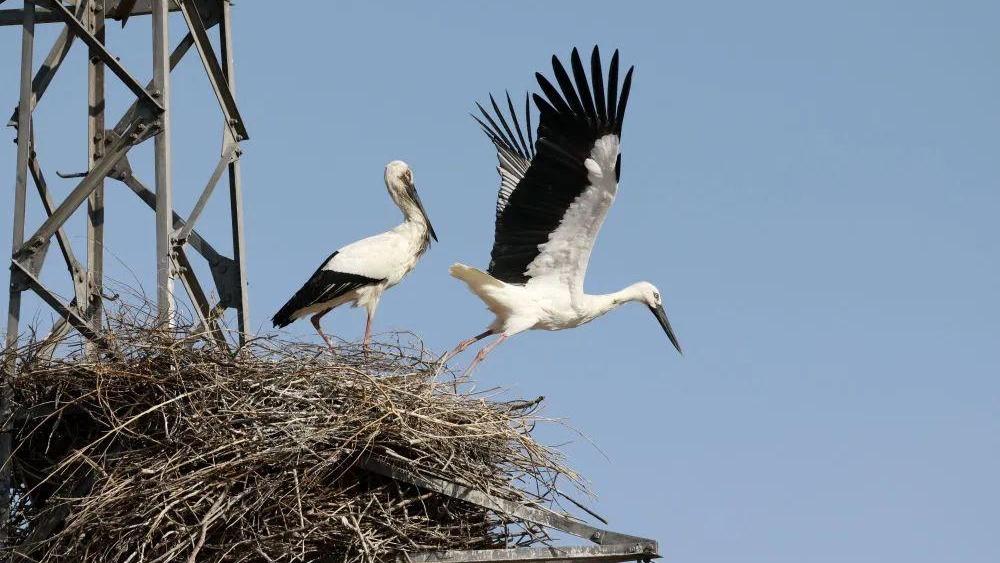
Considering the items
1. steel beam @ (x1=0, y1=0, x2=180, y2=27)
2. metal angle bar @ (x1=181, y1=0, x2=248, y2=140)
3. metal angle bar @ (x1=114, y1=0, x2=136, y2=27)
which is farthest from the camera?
metal angle bar @ (x1=114, y1=0, x2=136, y2=27)

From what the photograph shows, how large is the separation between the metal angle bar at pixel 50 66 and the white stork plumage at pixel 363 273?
6.92 feet

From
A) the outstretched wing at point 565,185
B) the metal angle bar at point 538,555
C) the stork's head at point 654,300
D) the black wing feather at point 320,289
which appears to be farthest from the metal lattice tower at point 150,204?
the stork's head at point 654,300

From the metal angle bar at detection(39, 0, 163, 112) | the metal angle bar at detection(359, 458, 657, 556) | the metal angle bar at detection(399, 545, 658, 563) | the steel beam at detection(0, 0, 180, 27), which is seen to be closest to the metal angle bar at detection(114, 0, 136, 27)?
the steel beam at detection(0, 0, 180, 27)

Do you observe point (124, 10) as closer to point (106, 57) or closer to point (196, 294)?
point (106, 57)

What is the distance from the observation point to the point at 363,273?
9070mm

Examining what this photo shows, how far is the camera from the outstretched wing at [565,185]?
896 cm

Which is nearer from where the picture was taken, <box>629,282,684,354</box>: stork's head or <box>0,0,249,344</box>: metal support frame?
<box>0,0,249,344</box>: metal support frame

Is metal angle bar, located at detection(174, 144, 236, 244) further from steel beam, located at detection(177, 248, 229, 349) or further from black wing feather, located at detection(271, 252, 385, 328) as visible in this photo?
black wing feather, located at detection(271, 252, 385, 328)

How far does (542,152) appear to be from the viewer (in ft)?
30.0

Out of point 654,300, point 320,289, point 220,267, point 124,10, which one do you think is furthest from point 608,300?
point 124,10

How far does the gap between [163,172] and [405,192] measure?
2.67 meters

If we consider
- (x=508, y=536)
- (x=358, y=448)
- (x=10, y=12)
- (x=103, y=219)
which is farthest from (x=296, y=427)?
(x=10, y=12)

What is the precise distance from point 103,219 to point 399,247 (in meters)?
2.08

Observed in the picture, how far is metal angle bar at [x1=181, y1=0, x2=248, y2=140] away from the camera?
25.5 ft
